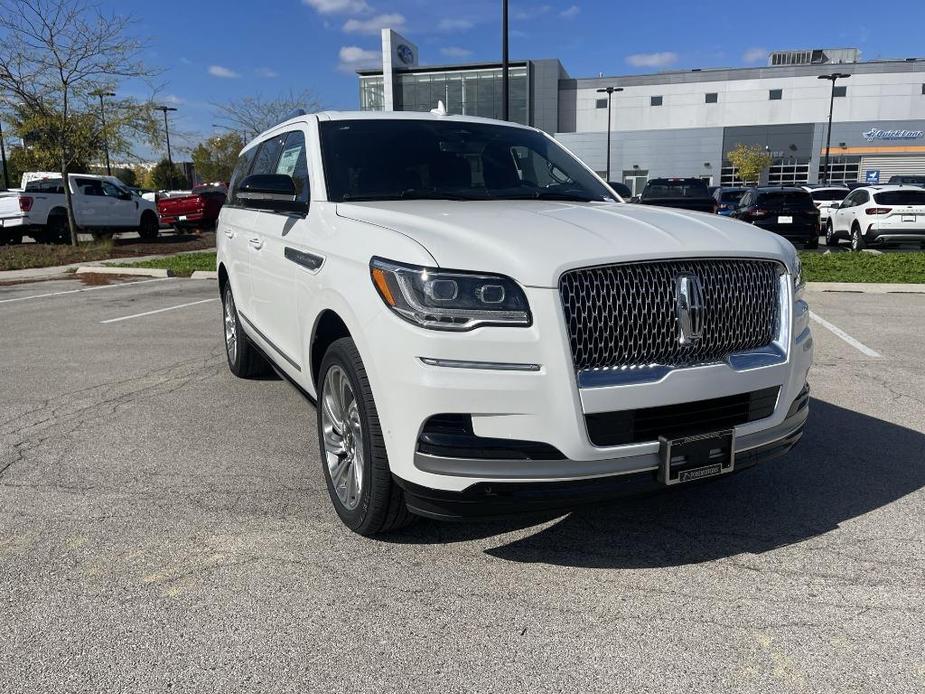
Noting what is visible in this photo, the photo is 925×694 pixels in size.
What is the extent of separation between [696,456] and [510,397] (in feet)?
2.58

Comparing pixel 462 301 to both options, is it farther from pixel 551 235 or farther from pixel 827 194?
pixel 827 194

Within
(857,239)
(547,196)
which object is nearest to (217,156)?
(857,239)

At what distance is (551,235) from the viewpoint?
2.88 m

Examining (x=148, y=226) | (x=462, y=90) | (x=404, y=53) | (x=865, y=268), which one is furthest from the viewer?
(x=404, y=53)

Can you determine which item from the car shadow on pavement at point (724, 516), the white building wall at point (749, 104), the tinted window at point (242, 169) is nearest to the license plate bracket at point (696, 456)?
the car shadow on pavement at point (724, 516)

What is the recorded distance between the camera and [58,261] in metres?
16.8

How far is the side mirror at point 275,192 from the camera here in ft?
12.5

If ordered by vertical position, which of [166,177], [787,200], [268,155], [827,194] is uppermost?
[166,177]

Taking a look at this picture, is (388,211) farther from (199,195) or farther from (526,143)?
(199,195)

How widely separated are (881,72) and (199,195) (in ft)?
219

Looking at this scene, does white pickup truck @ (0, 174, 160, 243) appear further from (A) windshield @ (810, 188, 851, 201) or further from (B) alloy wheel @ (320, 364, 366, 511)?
(A) windshield @ (810, 188, 851, 201)

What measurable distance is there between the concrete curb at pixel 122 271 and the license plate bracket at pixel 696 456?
1362cm

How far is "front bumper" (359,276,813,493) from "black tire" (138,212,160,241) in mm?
22945

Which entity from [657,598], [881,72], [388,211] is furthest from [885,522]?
[881,72]
